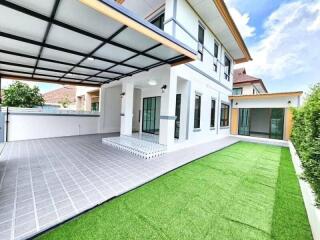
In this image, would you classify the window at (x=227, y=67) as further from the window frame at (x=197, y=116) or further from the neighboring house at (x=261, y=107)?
the window frame at (x=197, y=116)

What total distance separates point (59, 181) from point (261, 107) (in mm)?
12942

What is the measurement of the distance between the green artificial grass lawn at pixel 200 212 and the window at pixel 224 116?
801 cm

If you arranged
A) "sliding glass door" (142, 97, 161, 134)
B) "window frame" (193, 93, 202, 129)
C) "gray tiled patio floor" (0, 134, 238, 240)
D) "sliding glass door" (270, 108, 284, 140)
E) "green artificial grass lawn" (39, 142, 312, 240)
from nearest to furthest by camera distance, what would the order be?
1. "green artificial grass lawn" (39, 142, 312, 240)
2. "gray tiled patio floor" (0, 134, 238, 240)
3. "window frame" (193, 93, 202, 129)
4. "sliding glass door" (142, 97, 161, 134)
5. "sliding glass door" (270, 108, 284, 140)

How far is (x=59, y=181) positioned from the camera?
11.3 feet

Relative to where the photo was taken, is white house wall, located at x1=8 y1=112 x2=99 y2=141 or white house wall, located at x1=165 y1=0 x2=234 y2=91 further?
white house wall, located at x1=8 y1=112 x2=99 y2=141

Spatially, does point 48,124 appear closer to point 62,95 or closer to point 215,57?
point 215,57

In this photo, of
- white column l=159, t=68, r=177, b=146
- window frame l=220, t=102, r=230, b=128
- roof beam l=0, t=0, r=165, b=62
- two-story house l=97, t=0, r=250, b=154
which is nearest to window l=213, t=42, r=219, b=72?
two-story house l=97, t=0, r=250, b=154

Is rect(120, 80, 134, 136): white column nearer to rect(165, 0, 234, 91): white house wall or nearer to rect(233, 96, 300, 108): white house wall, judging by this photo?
rect(165, 0, 234, 91): white house wall

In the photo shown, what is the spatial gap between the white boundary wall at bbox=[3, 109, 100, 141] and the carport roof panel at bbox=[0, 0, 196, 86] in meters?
2.65

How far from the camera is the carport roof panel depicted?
3070 millimetres

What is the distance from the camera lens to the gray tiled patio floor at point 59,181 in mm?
2275

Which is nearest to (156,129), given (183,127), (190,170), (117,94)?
(183,127)

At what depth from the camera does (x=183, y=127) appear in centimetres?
734

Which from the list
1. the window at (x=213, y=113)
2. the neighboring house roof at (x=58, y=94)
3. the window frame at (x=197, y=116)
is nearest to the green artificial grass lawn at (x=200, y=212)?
the window frame at (x=197, y=116)
